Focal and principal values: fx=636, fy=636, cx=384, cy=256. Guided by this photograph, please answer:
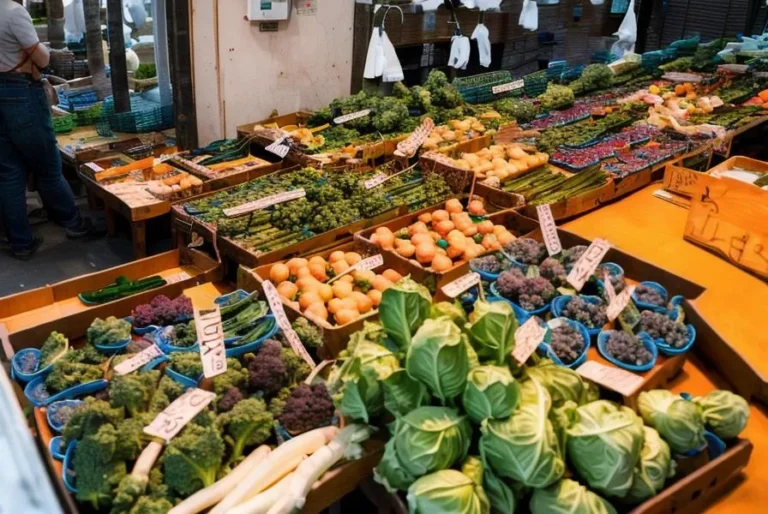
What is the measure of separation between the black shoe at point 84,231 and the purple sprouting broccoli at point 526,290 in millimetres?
3673

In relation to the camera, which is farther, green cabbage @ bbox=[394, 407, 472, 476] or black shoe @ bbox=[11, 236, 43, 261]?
black shoe @ bbox=[11, 236, 43, 261]

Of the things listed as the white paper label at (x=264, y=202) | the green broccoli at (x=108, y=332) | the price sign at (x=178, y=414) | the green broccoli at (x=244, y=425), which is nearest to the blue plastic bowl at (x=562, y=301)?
the green broccoli at (x=244, y=425)

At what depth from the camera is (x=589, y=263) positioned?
9.46 feet

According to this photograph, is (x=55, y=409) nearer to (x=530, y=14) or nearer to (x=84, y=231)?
(x=84, y=231)

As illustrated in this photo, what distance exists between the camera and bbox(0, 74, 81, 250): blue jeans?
455cm

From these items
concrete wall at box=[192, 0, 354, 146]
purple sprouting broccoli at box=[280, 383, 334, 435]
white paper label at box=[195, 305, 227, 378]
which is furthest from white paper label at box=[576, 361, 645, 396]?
concrete wall at box=[192, 0, 354, 146]

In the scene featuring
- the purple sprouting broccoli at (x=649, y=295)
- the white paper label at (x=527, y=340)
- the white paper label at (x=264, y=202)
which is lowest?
the purple sprouting broccoli at (x=649, y=295)

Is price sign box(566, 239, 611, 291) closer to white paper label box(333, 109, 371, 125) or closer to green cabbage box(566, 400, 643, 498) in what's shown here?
green cabbage box(566, 400, 643, 498)

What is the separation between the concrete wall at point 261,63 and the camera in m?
5.06

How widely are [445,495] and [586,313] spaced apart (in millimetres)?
1294

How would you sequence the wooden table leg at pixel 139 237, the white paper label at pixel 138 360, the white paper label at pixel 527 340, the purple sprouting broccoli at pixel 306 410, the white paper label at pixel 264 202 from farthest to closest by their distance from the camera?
the wooden table leg at pixel 139 237, the white paper label at pixel 264 202, the white paper label at pixel 138 360, the purple sprouting broccoli at pixel 306 410, the white paper label at pixel 527 340

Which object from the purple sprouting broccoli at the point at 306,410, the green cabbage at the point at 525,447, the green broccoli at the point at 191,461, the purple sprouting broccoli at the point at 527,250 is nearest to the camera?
the green cabbage at the point at 525,447

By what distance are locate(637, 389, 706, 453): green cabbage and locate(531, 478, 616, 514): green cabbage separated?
0.37 meters

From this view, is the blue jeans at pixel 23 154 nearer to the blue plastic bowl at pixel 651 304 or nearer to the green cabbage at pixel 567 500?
the blue plastic bowl at pixel 651 304
